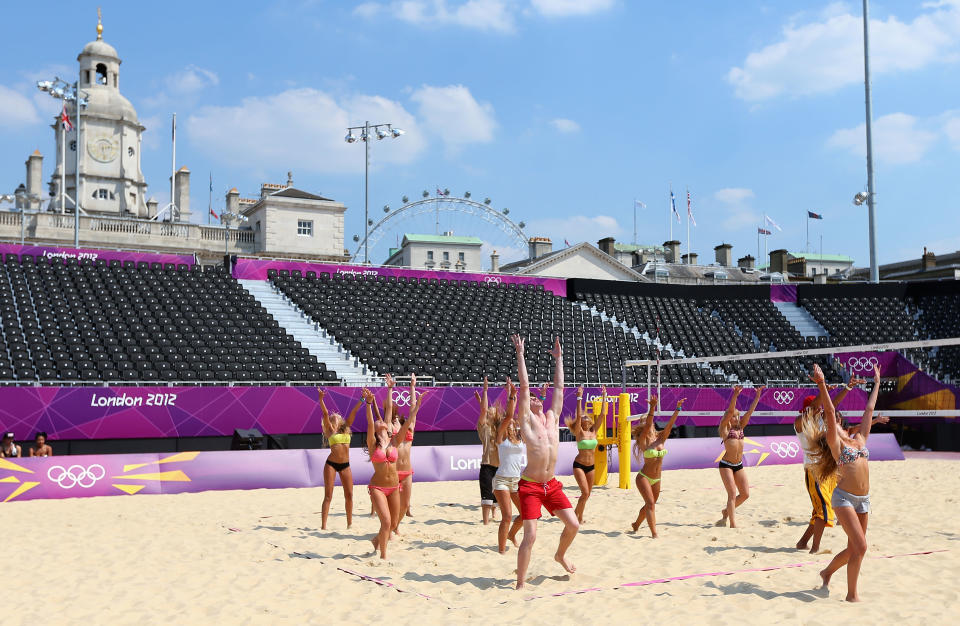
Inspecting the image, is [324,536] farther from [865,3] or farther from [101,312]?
[865,3]

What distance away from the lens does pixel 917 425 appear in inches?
996

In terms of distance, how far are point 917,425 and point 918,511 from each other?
50.5ft

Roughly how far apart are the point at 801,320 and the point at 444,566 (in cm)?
2622

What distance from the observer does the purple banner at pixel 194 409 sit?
17.1 metres

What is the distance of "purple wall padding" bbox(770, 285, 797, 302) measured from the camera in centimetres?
3253

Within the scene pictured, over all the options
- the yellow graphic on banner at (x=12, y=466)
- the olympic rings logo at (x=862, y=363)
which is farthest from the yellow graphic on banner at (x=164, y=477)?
the olympic rings logo at (x=862, y=363)

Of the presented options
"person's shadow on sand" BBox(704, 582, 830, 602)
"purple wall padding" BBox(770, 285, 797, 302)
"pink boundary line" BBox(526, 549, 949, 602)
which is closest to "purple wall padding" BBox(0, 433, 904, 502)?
"pink boundary line" BBox(526, 549, 949, 602)

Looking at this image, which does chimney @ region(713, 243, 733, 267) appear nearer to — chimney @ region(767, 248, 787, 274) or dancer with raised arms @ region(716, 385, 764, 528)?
chimney @ region(767, 248, 787, 274)

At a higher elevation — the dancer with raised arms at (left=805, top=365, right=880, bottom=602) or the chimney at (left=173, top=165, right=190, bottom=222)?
the chimney at (left=173, top=165, right=190, bottom=222)

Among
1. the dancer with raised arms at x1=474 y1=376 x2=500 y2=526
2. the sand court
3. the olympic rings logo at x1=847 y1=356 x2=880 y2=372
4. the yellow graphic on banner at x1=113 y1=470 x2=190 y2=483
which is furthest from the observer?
the olympic rings logo at x1=847 y1=356 x2=880 y2=372

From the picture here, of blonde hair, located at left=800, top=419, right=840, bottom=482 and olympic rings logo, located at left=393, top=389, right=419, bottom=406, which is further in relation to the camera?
olympic rings logo, located at left=393, top=389, right=419, bottom=406

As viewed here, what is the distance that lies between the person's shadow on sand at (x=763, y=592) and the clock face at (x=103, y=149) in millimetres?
55042

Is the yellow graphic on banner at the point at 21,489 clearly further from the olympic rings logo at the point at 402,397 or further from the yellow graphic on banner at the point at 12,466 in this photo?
the olympic rings logo at the point at 402,397

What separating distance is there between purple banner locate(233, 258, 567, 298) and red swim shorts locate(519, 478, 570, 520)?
21576 mm
